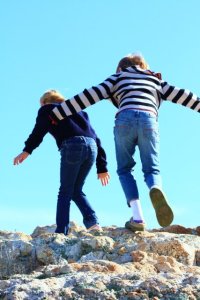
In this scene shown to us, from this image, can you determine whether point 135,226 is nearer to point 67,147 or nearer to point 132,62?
point 67,147

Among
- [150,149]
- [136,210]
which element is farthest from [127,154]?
[136,210]

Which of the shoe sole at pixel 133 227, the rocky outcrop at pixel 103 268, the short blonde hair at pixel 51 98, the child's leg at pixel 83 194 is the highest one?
the short blonde hair at pixel 51 98

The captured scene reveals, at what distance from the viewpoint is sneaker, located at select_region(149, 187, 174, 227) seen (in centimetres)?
693

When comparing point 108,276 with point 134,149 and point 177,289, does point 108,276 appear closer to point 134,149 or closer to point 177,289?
point 177,289

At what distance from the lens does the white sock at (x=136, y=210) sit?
741 cm

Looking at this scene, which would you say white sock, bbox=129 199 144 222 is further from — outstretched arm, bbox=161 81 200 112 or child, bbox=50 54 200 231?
outstretched arm, bbox=161 81 200 112

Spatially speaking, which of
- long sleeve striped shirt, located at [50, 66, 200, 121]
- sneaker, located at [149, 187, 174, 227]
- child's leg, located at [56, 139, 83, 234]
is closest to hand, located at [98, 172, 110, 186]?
child's leg, located at [56, 139, 83, 234]

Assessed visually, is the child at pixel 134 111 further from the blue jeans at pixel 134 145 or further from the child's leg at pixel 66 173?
the child's leg at pixel 66 173

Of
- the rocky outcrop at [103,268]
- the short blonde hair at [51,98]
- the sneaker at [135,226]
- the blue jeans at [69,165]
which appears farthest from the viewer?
the short blonde hair at [51,98]

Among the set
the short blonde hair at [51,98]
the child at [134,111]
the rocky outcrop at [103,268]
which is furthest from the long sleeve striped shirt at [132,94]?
the rocky outcrop at [103,268]

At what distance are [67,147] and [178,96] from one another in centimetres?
152

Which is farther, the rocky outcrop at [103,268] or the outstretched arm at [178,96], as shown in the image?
the outstretched arm at [178,96]

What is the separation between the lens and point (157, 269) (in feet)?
16.5

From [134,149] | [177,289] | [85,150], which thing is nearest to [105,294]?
[177,289]
